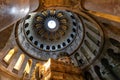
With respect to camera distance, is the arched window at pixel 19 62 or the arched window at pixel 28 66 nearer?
the arched window at pixel 19 62

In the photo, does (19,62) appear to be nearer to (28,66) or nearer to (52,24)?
(28,66)

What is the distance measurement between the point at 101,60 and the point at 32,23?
711 centimetres

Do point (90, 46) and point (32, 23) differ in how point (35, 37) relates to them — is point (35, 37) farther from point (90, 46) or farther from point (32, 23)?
point (90, 46)

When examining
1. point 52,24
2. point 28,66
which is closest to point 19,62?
point 28,66

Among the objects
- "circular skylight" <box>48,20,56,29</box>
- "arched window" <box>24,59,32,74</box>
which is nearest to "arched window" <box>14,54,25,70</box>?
"arched window" <box>24,59,32,74</box>

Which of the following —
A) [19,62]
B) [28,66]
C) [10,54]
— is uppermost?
[10,54]

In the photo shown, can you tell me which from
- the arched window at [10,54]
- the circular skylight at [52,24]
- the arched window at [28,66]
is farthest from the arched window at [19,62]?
the circular skylight at [52,24]

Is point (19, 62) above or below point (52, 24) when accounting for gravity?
below

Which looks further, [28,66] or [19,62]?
[28,66]

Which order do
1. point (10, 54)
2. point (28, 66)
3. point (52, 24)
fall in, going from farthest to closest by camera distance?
point (52, 24)
point (28, 66)
point (10, 54)

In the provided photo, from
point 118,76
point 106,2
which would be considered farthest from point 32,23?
point 106,2

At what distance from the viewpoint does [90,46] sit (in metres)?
14.1

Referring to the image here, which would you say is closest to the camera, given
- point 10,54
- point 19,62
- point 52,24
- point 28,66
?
point 10,54

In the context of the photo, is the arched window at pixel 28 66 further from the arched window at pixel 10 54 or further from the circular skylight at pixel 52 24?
the circular skylight at pixel 52 24
